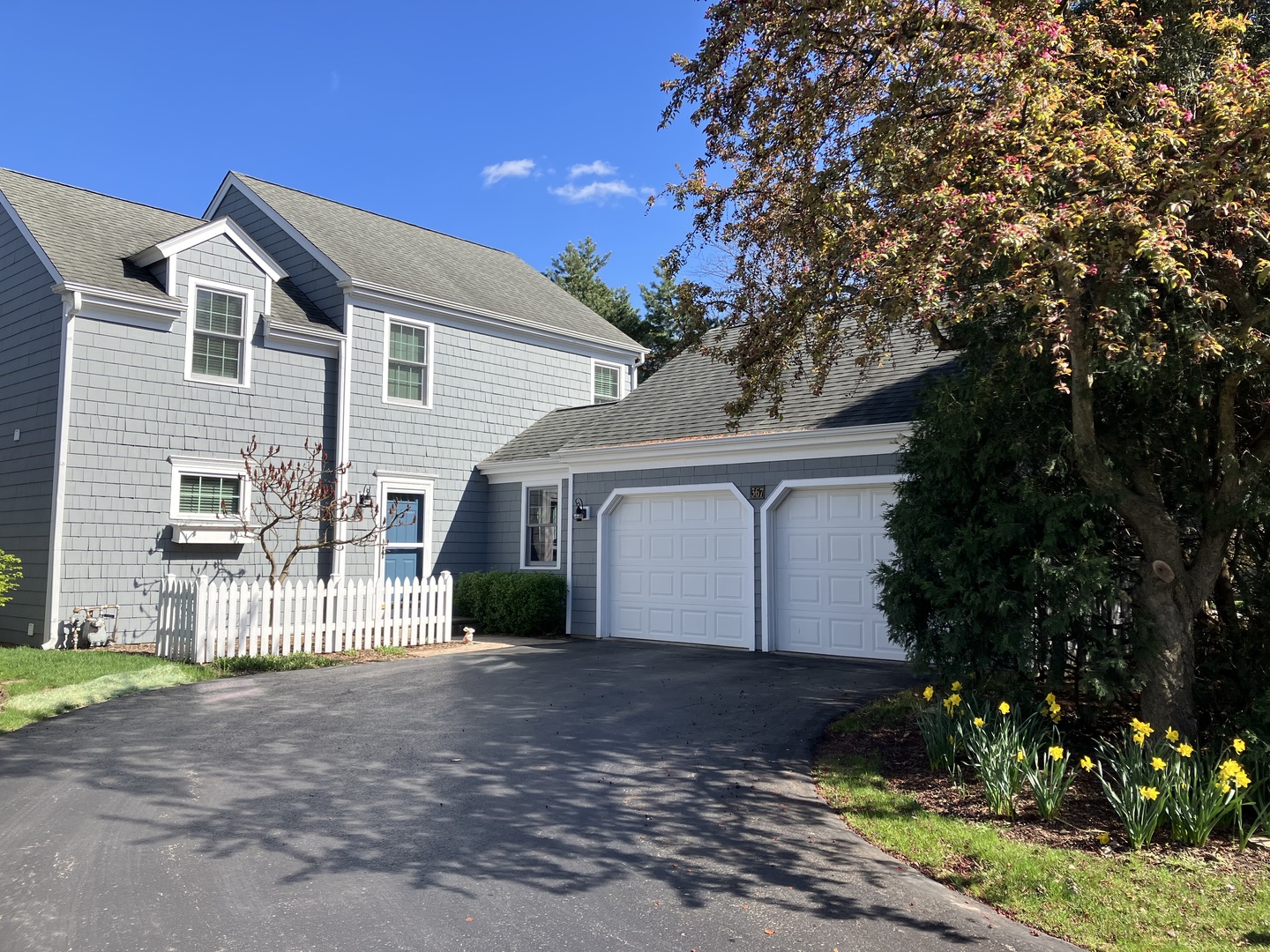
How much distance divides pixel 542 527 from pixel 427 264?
6.21 m

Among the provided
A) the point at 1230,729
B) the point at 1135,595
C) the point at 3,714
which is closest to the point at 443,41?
the point at 3,714

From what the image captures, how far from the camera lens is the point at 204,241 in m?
14.8

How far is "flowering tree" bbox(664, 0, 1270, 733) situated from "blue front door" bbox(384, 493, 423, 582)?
11.3 m

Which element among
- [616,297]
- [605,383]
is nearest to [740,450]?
[605,383]

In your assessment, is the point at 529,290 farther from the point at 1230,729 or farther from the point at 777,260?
the point at 1230,729

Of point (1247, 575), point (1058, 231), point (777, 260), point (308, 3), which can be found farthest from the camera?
point (308, 3)

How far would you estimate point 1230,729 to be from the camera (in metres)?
6.21

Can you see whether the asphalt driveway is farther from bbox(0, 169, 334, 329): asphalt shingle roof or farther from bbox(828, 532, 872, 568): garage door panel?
bbox(0, 169, 334, 329): asphalt shingle roof

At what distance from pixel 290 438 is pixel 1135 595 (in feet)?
43.7

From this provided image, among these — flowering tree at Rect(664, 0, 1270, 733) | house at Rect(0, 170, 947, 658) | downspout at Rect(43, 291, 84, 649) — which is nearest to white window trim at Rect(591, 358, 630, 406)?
house at Rect(0, 170, 947, 658)

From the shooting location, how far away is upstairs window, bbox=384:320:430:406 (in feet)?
55.9

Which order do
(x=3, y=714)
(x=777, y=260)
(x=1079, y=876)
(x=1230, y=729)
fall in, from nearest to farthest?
(x=1079, y=876) → (x=1230, y=729) → (x=777, y=260) → (x=3, y=714)

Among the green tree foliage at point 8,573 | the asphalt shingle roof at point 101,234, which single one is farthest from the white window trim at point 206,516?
the asphalt shingle roof at point 101,234

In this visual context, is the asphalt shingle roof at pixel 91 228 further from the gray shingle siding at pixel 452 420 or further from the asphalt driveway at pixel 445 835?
the asphalt driveway at pixel 445 835
